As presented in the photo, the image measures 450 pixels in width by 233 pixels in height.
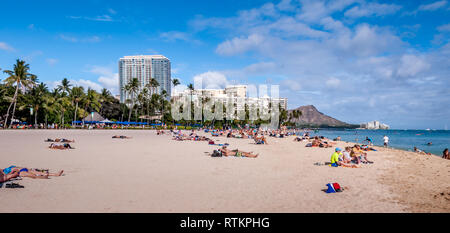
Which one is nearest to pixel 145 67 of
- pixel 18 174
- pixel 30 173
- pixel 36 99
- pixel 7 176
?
pixel 36 99

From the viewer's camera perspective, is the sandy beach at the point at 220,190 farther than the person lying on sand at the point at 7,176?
No

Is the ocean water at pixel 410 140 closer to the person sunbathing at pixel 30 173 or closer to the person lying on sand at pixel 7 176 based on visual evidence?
the person sunbathing at pixel 30 173

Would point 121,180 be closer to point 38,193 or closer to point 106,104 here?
point 38,193

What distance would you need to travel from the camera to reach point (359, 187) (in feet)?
25.2

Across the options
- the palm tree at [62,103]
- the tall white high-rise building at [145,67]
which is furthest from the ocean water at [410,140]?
the tall white high-rise building at [145,67]

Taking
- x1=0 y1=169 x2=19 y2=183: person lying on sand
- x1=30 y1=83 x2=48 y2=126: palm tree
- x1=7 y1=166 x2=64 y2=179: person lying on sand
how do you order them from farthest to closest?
x1=30 y1=83 x2=48 y2=126: palm tree < x1=7 y1=166 x2=64 y2=179: person lying on sand < x1=0 y1=169 x2=19 y2=183: person lying on sand

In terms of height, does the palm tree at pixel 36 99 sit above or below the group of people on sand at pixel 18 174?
above

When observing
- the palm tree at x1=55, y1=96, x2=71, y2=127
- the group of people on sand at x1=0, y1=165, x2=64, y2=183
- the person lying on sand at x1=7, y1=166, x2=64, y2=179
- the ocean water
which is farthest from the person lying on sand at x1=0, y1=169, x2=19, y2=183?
the palm tree at x1=55, y1=96, x2=71, y2=127

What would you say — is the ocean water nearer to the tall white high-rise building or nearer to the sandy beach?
the sandy beach

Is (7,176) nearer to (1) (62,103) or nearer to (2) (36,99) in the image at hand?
(2) (36,99)

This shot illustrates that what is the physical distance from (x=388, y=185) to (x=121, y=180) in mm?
7844

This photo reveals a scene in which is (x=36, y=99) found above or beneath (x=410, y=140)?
above

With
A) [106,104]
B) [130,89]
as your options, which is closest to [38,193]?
[130,89]

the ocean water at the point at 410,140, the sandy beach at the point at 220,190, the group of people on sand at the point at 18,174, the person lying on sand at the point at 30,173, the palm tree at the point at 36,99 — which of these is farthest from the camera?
the palm tree at the point at 36,99
